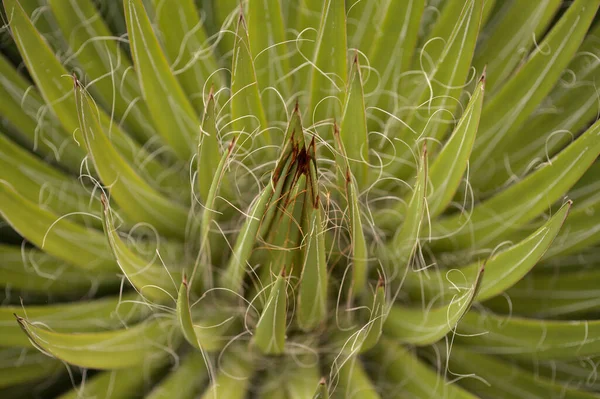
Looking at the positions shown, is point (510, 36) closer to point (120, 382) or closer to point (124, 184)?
point (124, 184)

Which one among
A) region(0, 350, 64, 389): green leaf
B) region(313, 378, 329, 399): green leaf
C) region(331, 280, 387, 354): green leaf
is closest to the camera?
region(313, 378, 329, 399): green leaf

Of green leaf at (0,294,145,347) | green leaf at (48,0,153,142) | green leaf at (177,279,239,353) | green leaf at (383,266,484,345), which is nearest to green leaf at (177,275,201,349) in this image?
green leaf at (177,279,239,353)

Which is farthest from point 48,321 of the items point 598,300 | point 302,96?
point 598,300

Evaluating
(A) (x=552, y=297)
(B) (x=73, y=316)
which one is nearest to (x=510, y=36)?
(A) (x=552, y=297)

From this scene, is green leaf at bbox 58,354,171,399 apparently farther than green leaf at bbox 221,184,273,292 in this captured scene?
Yes

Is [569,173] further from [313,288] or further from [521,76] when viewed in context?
[313,288]

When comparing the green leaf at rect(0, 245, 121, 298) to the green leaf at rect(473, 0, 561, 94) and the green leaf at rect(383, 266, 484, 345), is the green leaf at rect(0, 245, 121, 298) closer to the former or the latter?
the green leaf at rect(383, 266, 484, 345)
